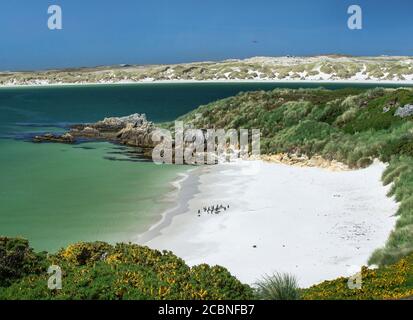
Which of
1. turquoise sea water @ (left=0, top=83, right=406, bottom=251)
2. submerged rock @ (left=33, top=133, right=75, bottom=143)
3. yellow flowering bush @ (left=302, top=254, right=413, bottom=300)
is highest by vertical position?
submerged rock @ (left=33, top=133, right=75, bottom=143)

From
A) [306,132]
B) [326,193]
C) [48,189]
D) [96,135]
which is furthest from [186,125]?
[326,193]

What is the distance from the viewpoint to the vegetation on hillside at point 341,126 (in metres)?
21.2

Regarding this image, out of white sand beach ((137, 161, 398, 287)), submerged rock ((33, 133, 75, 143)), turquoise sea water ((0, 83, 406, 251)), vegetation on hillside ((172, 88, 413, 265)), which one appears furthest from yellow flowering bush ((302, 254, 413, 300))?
submerged rock ((33, 133, 75, 143))

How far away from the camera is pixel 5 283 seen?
10.1 metres

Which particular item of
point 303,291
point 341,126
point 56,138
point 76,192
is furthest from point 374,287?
point 56,138

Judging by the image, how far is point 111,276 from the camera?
30.0 ft

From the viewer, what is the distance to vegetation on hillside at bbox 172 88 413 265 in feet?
69.4

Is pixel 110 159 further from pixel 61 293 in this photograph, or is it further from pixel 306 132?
pixel 61 293

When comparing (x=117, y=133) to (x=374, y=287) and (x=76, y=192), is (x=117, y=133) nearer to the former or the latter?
(x=76, y=192)

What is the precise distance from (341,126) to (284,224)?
2051 cm

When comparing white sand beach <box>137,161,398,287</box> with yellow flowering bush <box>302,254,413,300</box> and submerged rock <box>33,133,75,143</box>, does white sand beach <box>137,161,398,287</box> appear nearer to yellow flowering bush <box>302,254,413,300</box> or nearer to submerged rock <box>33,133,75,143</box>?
yellow flowering bush <box>302,254,413,300</box>

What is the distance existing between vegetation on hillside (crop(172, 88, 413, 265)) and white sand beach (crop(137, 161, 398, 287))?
0.98 meters

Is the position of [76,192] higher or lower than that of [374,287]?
lower

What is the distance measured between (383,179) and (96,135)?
125ft
